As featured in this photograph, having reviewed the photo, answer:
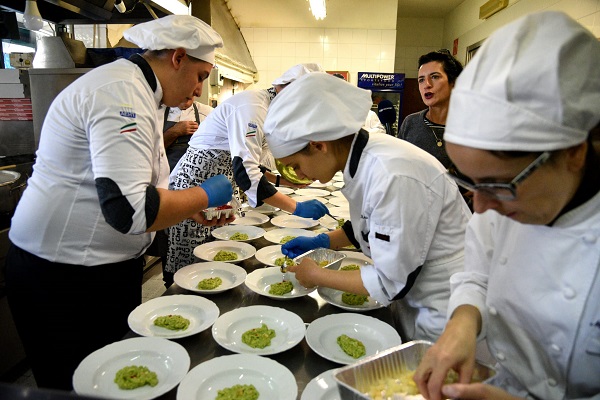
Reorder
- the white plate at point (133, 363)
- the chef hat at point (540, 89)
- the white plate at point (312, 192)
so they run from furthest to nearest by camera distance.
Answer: the white plate at point (312, 192) < the white plate at point (133, 363) < the chef hat at point (540, 89)

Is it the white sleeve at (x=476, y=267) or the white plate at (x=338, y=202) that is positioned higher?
the white sleeve at (x=476, y=267)

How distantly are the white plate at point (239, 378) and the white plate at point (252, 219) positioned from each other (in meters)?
1.53

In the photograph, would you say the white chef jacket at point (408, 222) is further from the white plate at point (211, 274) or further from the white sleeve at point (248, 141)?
the white sleeve at point (248, 141)

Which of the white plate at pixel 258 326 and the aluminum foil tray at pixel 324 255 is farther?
the aluminum foil tray at pixel 324 255

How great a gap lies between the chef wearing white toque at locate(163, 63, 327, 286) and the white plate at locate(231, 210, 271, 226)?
0.61 feet

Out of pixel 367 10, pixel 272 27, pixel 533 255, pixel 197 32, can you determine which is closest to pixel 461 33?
pixel 367 10

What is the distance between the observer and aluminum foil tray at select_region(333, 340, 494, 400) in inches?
35.5

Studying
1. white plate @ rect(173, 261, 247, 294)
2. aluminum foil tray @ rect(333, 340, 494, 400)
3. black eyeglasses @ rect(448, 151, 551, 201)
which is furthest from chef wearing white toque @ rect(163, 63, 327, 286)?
black eyeglasses @ rect(448, 151, 551, 201)

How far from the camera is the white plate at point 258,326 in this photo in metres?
1.27

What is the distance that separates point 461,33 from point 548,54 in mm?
7799

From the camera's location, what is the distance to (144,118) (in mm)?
1426

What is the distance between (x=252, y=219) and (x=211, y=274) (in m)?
A: 0.98

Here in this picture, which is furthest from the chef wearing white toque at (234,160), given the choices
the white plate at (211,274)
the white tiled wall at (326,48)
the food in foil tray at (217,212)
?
the white tiled wall at (326,48)

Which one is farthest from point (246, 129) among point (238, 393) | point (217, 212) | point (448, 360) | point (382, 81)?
point (382, 81)
